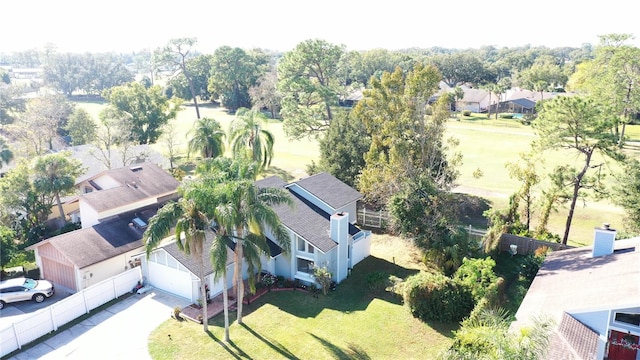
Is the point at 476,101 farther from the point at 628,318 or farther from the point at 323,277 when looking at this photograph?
the point at 628,318

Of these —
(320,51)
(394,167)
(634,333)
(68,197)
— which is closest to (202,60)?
(320,51)

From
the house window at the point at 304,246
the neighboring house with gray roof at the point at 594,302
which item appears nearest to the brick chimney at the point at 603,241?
the neighboring house with gray roof at the point at 594,302

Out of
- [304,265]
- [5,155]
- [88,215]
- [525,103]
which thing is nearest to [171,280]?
[304,265]

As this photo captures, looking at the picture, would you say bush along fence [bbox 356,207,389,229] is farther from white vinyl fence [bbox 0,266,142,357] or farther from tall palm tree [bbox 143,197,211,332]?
tall palm tree [bbox 143,197,211,332]

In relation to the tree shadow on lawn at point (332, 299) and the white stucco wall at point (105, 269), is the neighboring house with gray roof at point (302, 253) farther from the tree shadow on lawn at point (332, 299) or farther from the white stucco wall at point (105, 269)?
the white stucco wall at point (105, 269)

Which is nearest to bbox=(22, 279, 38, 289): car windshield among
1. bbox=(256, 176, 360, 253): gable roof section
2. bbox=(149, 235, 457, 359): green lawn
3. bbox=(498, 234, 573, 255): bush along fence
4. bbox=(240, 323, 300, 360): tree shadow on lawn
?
bbox=(149, 235, 457, 359): green lawn
